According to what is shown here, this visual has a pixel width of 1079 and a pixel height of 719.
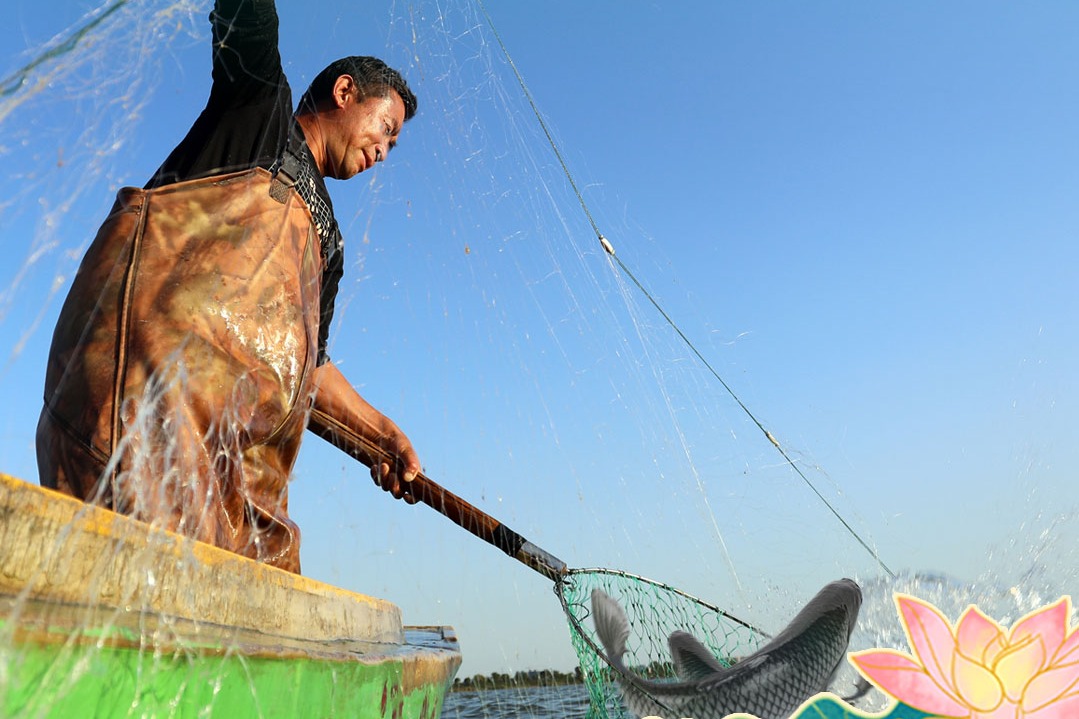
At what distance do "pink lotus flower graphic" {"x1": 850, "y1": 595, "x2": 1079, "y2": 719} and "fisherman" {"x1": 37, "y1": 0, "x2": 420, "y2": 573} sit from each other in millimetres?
2243

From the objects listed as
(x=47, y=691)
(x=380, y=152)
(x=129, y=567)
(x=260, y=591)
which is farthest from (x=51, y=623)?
(x=380, y=152)

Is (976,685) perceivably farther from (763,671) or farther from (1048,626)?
(763,671)

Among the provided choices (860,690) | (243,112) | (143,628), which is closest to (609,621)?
(860,690)

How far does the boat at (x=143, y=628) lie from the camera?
4.25ft

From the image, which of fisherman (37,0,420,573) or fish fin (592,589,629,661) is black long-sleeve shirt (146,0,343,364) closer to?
fisherman (37,0,420,573)

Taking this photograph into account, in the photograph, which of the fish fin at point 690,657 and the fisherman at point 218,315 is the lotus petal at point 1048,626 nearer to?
the fisherman at point 218,315

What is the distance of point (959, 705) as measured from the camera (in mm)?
2561

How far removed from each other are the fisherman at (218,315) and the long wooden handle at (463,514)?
969 millimetres

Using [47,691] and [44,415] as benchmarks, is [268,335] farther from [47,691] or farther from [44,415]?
[47,691]

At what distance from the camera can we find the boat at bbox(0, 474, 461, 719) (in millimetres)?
1297

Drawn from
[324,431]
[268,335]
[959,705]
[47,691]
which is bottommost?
[959,705]

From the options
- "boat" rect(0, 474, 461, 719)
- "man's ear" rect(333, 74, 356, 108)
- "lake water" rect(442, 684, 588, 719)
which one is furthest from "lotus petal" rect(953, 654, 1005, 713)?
"lake water" rect(442, 684, 588, 719)

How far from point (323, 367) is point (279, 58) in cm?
160

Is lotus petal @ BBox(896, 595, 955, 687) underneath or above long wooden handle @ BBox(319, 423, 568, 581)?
underneath
